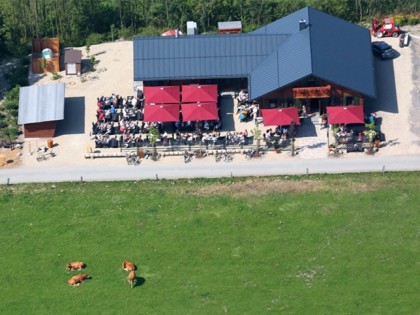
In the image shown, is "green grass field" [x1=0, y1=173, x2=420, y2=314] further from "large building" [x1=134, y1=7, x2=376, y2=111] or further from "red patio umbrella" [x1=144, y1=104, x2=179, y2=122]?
"large building" [x1=134, y1=7, x2=376, y2=111]

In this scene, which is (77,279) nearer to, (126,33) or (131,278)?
(131,278)

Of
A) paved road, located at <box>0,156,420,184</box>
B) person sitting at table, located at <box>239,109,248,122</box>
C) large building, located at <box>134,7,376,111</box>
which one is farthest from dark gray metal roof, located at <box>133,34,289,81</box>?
paved road, located at <box>0,156,420,184</box>

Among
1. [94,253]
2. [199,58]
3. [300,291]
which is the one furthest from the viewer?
[199,58]

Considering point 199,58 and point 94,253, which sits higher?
point 199,58

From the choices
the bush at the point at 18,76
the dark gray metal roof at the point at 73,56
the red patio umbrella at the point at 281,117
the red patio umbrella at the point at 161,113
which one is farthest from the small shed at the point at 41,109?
the red patio umbrella at the point at 281,117

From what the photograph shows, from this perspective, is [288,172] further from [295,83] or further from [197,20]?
[197,20]

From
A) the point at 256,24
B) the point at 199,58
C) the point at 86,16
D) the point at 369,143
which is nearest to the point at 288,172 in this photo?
the point at 369,143

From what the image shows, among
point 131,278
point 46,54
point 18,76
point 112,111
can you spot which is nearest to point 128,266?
point 131,278

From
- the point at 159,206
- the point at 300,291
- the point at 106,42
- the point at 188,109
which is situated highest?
the point at 106,42
